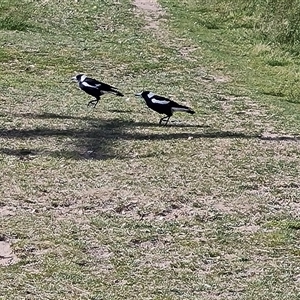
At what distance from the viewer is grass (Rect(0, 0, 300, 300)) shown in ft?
21.7

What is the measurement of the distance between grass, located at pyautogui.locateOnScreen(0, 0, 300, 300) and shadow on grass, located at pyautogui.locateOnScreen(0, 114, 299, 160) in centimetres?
2

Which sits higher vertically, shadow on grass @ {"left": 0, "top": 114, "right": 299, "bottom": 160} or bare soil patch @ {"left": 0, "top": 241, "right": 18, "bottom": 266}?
bare soil patch @ {"left": 0, "top": 241, "right": 18, "bottom": 266}

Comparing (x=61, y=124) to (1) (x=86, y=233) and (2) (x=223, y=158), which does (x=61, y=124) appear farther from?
(1) (x=86, y=233)

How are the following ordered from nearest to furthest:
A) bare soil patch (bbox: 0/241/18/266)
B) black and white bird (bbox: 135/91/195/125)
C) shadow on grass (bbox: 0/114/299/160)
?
bare soil patch (bbox: 0/241/18/266), shadow on grass (bbox: 0/114/299/160), black and white bird (bbox: 135/91/195/125)

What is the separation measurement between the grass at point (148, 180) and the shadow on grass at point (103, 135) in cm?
2

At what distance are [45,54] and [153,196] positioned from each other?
9841 mm

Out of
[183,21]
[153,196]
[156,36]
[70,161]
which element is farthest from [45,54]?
[153,196]

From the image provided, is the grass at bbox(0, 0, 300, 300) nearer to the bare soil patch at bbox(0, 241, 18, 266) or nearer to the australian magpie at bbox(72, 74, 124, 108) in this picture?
the bare soil patch at bbox(0, 241, 18, 266)

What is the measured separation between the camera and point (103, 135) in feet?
36.6

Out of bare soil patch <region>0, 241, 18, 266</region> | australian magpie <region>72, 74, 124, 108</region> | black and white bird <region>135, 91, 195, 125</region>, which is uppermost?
bare soil patch <region>0, 241, 18, 266</region>

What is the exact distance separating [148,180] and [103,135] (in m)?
2.19

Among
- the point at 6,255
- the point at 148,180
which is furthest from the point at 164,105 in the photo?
the point at 6,255

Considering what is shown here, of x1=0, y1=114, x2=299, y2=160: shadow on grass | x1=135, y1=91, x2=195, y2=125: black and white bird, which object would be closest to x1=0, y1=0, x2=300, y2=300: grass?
x1=0, y1=114, x2=299, y2=160: shadow on grass

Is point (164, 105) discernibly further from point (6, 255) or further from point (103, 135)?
point (6, 255)
